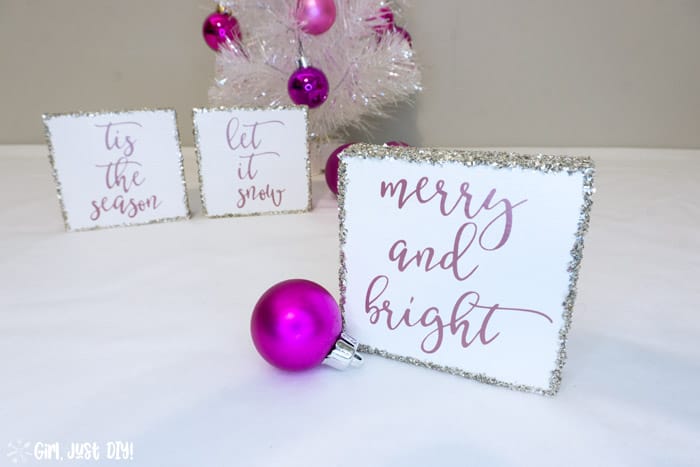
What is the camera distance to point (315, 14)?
3.65 ft

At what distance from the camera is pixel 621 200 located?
1171 mm

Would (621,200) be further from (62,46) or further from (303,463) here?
(62,46)

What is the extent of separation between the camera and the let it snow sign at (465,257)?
49cm

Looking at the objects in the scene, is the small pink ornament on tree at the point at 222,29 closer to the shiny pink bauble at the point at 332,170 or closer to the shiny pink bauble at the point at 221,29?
the shiny pink bauble at the point at 221,29

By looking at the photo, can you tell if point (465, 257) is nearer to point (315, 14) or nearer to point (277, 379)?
point (277, 379)

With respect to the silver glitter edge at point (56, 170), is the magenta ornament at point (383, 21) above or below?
above

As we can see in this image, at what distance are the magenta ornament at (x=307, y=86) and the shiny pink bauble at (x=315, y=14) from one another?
9cm

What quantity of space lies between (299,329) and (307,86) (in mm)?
773

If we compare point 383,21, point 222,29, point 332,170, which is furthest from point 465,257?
point 222,29

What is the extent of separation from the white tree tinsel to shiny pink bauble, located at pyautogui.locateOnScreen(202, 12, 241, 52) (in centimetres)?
2

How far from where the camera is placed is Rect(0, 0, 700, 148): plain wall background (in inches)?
57.5

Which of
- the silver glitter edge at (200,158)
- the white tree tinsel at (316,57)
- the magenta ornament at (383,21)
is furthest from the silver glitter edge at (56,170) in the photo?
the magenta ornament at (383,21)

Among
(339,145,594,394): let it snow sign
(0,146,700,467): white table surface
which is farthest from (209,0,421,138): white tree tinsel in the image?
(339,145,594,394): let it snow sign

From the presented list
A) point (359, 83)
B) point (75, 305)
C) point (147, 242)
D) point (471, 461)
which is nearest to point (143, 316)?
point (75, 305)
